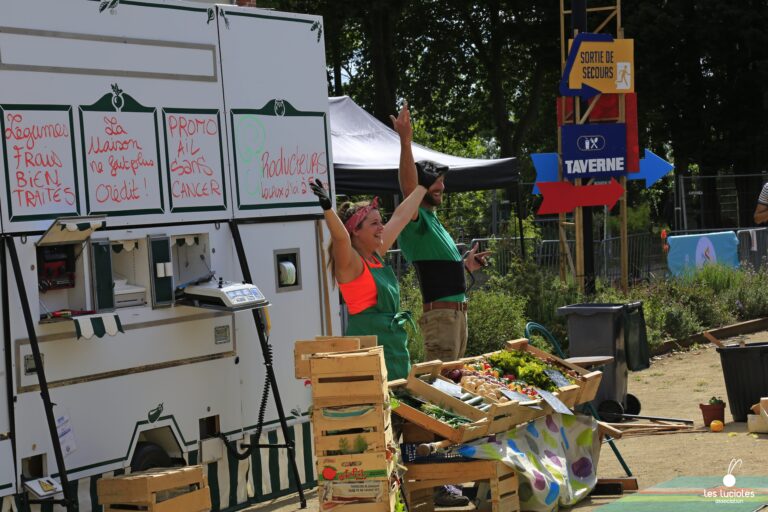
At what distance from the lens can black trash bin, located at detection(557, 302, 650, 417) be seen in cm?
1041

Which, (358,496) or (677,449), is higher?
(358,496)

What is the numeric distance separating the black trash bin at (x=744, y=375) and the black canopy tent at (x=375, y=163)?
3707 mm

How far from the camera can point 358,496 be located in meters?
6.16

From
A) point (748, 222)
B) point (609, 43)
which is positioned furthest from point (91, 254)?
point (748, 222)

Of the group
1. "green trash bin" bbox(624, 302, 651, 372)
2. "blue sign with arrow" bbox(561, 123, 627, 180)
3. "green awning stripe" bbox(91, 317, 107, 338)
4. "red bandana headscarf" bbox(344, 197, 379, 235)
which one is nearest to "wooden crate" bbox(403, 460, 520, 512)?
"red bandana headscarf" bbox(344, 197, 379, 235)

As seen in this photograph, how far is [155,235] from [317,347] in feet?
4.10

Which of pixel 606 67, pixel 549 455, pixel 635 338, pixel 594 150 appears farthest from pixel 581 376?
pixel 606 67

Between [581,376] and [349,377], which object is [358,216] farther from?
[581,376]

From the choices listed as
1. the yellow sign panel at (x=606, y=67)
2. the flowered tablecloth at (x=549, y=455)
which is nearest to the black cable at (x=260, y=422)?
the flowered tablecloth at (x=549, y=455)

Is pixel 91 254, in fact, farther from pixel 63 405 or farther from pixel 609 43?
pixel 609 43

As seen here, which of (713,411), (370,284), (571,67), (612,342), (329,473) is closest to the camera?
(329,473)

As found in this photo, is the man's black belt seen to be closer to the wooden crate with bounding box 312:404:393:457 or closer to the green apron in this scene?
the green apron

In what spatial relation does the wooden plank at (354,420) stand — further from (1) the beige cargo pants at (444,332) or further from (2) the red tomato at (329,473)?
(1) the beige cargo pants at (444,332)

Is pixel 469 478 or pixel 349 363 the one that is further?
pixel 469 478
